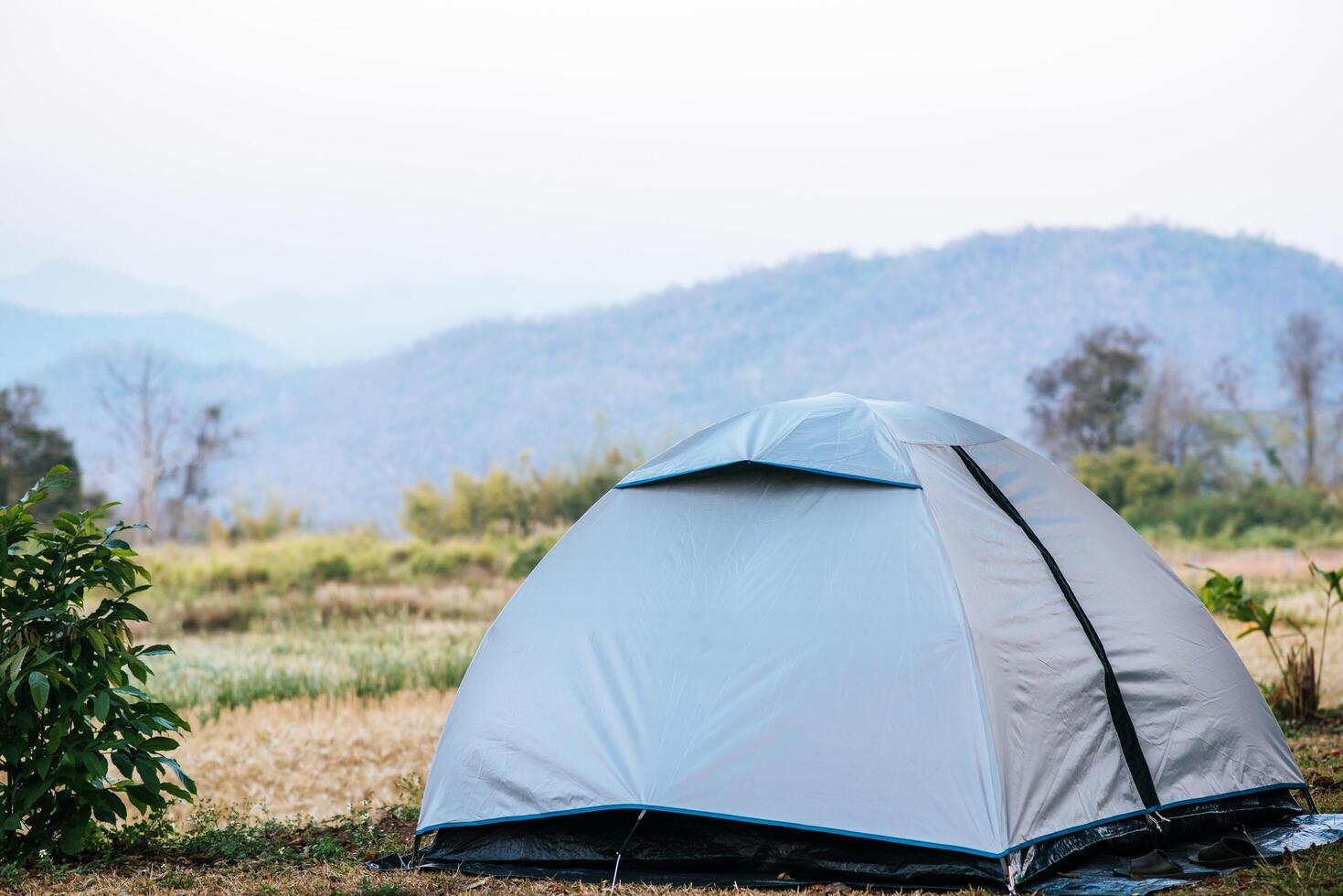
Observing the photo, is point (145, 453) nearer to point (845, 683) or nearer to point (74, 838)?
point (74, 838)

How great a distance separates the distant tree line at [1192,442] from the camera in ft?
103

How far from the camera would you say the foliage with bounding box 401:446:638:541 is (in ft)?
96.9

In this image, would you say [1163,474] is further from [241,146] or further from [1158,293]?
[241,146]

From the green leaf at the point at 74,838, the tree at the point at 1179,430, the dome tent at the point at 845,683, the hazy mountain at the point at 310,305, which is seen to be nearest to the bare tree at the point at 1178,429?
the tree at the point at 1179,430

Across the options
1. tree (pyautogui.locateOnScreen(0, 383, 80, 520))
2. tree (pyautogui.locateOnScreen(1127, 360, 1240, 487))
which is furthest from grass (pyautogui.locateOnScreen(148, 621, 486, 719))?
tree (pyautogui.locateOnScreen(1127, 360, 1240, 487))

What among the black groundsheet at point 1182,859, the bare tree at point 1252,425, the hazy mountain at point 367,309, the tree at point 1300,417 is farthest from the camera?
the hazy mountain at point 367,309

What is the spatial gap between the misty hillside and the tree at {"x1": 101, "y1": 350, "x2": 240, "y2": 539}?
804 inches

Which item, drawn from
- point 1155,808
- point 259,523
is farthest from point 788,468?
point 259,523

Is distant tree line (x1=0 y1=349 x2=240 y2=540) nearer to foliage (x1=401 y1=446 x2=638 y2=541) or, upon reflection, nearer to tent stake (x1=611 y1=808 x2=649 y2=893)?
foliage (x1=401 y1=446 x2=638 y2=541)

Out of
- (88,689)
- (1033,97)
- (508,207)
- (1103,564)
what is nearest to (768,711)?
(1103,564)

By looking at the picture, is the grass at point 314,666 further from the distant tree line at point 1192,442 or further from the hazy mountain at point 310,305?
the hazy mountain at point 310,305

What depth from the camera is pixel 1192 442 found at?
42.8 m

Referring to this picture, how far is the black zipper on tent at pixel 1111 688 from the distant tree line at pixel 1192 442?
26767mm

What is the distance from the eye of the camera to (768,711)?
4461 mm
